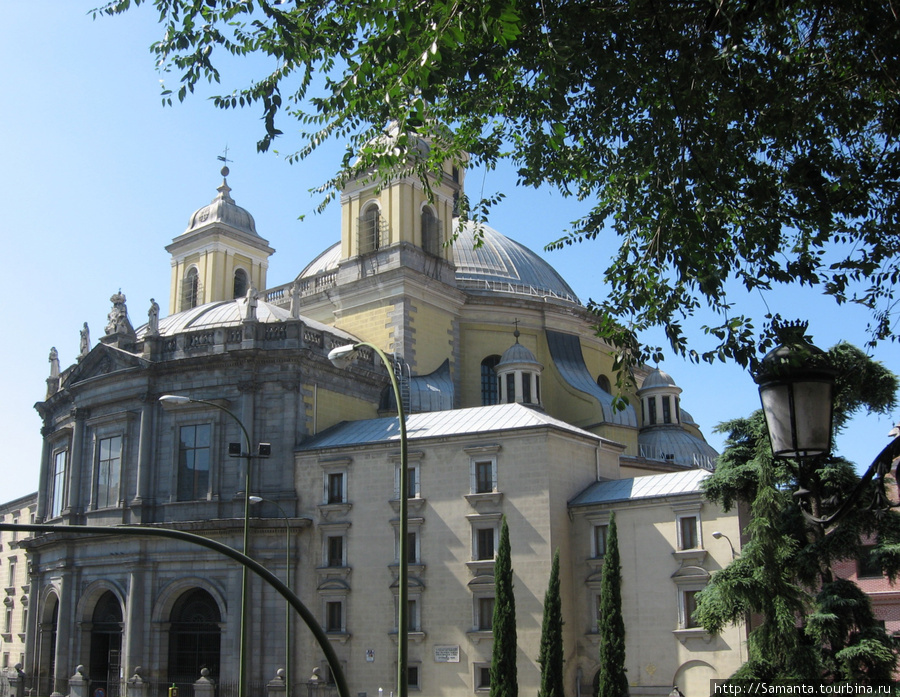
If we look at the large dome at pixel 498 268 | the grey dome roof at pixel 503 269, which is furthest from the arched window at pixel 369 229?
the grey dome roof at pixel 503 269

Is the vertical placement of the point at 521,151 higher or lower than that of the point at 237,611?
higher

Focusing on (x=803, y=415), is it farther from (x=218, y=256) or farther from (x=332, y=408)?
(x=218, y=256)

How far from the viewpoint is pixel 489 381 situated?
164 feet

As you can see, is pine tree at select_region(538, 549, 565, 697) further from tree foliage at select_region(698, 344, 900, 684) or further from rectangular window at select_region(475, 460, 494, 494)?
tree foliage at select_region(698, 344, 900, 684)

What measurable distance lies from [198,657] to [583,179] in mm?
29921

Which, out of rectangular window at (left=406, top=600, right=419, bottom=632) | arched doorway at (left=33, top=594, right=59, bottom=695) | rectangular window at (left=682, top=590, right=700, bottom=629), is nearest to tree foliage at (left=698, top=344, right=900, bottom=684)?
rectangular window at (left=682, top=590, right=700, bottom=629)

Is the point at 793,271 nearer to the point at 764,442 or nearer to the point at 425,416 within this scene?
the point at 764,442

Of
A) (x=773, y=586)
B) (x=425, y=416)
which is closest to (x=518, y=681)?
(x=425, y=416)

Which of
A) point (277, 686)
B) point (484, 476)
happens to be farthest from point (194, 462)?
point (484, 476)

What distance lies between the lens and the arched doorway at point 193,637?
1523 inches

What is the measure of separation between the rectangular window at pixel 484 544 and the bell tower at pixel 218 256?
25.2m

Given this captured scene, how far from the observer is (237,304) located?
45469 mm

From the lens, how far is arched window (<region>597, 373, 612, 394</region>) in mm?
53031

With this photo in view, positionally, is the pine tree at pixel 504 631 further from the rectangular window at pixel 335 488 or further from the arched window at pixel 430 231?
the arched window at pixel 430 231
